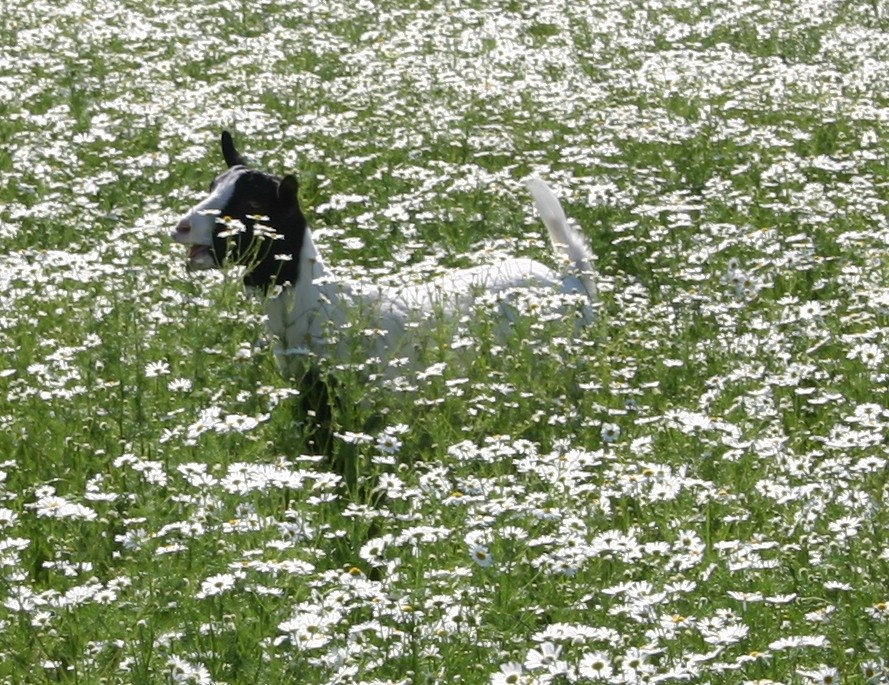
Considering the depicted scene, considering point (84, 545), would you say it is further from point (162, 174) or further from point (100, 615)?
point (162, 174)

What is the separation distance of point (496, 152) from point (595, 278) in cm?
275

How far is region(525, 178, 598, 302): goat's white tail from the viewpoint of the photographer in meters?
7.91

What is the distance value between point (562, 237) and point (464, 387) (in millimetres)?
1774

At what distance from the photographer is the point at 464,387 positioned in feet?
21.6

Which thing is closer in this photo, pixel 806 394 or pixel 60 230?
pixel 806 394

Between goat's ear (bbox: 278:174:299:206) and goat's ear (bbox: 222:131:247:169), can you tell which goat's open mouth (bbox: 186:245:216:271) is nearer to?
goat's ear (bbox: 278:174:299:206)

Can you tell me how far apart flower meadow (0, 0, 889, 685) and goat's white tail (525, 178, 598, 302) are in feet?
0.44

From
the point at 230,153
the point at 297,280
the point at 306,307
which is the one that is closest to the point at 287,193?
the point at 297,280

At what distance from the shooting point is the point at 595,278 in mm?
7855

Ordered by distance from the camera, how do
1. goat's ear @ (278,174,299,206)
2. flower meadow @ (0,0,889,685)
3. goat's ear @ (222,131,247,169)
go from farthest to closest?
goat's ear @ (222,131,247,169) → goat's ear @ (278,174,299,206) → flower meadow @ (0,0,889,685)

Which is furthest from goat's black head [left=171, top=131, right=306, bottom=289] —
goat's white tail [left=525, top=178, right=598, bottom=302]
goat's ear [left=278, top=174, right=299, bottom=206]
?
goat's white tail [left=525, top=178, right=598, bottom=302]

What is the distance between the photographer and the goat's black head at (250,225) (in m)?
7.17

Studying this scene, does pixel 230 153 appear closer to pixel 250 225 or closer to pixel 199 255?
pixel 250 225

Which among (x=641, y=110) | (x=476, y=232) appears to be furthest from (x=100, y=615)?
(x=641, y=110)
